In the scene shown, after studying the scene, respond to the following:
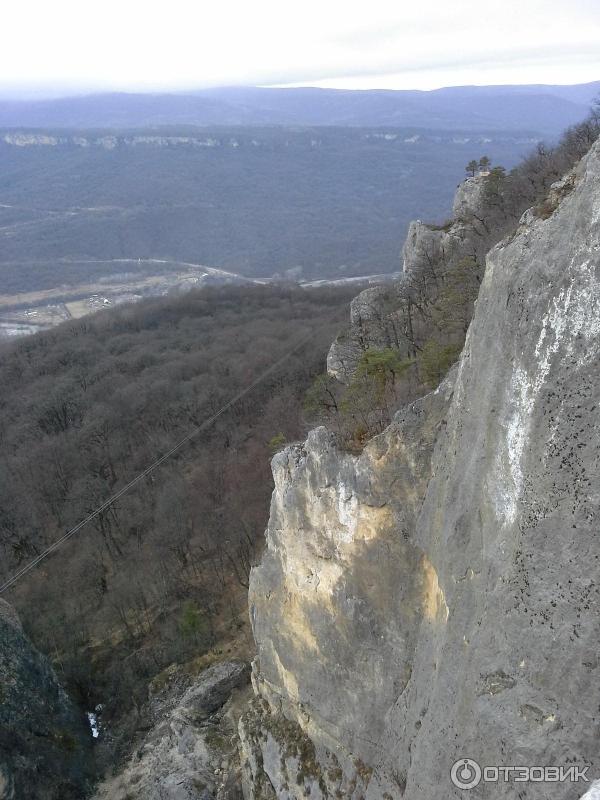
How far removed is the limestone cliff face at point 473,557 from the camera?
707cm

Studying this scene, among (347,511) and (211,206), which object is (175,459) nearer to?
(347,511)

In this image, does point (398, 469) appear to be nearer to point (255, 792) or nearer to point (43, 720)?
point (255, 792)

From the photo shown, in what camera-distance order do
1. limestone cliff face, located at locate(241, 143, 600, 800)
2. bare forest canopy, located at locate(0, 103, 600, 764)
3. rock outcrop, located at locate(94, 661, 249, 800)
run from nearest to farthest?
1. limestone cliff face, located at locate(241, 143, 600, 800)
2. rock outcrop, located at locate(94, 661, 249, 800)
3. bare forest canopy, located at locate(0, 103, 600, 764)

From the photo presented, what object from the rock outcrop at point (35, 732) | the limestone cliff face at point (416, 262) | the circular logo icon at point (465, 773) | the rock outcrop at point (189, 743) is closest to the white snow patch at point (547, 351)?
the circular logo icon at point (465, 773)

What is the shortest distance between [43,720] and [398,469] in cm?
1835

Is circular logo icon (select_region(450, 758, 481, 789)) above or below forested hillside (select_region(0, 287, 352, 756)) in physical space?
above

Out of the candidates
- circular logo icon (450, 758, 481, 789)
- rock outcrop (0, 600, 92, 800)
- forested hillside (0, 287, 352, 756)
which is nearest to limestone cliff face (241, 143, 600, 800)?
circular logo icon (450, 758, 481, 789)

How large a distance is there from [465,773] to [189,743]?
1531cm

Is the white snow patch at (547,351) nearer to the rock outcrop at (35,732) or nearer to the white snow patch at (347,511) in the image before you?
the white snow patch at (347,511)

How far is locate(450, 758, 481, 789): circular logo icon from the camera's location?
8.23 metres

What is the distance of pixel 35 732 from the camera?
810 inches

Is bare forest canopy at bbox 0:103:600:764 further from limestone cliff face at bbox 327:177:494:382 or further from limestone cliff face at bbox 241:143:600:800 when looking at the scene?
limestone cliff face at bbox 241:143:600:800

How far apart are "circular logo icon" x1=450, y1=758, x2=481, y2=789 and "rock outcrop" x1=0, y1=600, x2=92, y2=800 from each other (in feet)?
53.8

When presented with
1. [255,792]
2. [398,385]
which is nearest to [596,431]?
[398,385]
